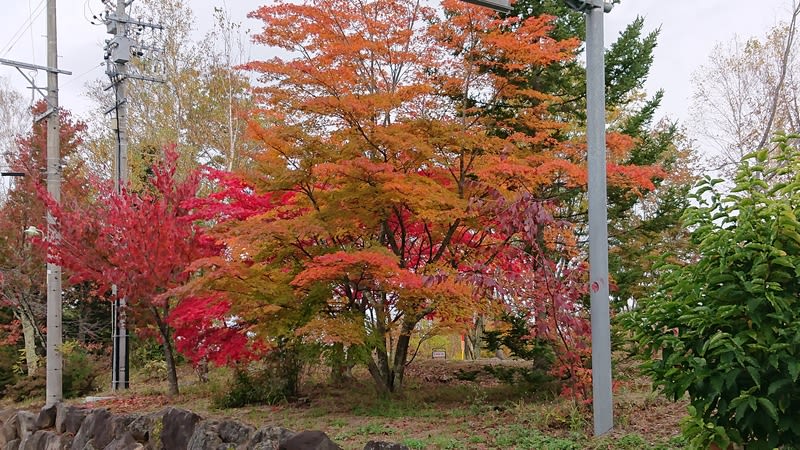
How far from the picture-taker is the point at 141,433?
26.9 ft

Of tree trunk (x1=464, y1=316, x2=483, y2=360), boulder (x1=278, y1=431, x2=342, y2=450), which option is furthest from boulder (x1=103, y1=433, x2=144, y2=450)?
tree trunk (x1=464, y1=316, x2=483, y2=360)

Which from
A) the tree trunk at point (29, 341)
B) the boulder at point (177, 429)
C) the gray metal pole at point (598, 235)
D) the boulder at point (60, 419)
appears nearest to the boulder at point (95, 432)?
the boulder at point (60, 419)

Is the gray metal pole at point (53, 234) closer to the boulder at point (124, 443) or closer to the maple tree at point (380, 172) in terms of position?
the boulder at point (124, 443)

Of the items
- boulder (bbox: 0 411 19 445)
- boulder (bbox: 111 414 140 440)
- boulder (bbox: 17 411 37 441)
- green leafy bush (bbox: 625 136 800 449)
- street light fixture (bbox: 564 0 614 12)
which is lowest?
boulder (bbox: 0 411 19 445)

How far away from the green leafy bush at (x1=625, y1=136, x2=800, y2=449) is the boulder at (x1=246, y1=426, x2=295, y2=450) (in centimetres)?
337

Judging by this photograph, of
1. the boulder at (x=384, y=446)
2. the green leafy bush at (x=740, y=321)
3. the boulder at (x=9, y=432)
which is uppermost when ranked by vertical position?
the green leafy bush at (x=740, y=321)

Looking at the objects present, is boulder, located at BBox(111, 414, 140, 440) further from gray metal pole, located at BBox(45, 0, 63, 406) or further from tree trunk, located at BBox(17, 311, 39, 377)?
tree trunk, located at BBox(17, 311, 39, 377)

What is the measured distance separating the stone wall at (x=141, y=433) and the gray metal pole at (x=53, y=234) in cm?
108

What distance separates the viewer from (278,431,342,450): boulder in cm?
604

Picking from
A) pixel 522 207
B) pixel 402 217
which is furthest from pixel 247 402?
pixel 522 207

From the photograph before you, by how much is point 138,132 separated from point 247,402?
14239 millimetres

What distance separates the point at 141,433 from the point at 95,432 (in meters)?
1.12

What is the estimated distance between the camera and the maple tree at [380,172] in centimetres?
851

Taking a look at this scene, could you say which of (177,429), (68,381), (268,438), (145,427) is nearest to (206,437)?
(177,429)
